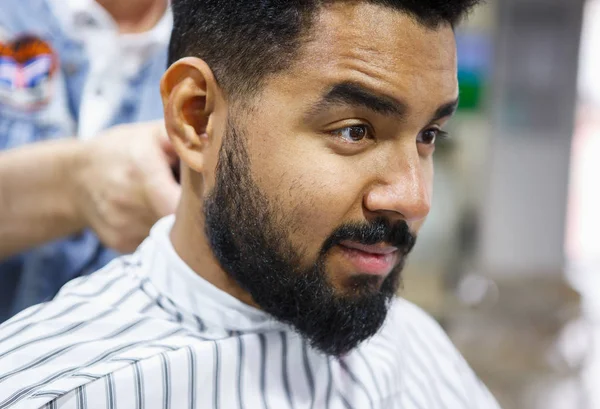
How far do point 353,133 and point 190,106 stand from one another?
0.32 meters

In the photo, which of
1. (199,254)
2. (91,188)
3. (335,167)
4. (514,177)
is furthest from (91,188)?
(514,177)

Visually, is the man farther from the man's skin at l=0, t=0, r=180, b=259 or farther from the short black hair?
the man's skin at l=0, t=0, r=180, b=259

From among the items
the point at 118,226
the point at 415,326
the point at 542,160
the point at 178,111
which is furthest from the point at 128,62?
the point at 542,160

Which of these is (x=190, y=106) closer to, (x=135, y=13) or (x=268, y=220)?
(x=268, y=220)

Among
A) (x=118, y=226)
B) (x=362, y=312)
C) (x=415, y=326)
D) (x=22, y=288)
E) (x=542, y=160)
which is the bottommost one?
(x=542, y=160)

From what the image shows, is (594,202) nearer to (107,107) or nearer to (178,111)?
(107,107)

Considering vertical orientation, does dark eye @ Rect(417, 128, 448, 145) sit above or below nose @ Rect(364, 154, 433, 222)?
above

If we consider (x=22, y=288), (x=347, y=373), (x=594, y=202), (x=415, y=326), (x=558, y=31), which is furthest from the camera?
(x=594, y=202)

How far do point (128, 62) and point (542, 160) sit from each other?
16.0ft

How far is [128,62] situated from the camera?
204cm

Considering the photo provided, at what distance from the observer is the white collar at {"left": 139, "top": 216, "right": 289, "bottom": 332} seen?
130 cm

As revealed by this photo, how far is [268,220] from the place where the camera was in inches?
47.8

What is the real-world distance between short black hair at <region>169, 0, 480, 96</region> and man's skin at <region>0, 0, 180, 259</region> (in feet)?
1.33

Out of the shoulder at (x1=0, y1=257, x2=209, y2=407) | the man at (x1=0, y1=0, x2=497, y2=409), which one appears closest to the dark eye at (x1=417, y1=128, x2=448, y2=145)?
the man at (x1=0, y1=0, x2=497, y2=409)
